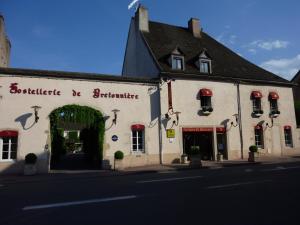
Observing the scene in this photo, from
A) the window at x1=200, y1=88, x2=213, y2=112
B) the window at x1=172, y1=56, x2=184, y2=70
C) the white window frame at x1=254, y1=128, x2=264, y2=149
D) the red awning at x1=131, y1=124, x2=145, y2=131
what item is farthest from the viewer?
the white window frame at x1=254, y1=128, x2=264, y2=149

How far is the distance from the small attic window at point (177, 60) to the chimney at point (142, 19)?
16.2ft

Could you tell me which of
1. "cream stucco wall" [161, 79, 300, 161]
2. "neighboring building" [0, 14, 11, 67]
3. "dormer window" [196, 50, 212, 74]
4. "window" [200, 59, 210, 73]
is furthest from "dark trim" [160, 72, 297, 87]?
"neighboring building" [0, 14, 11, 67]

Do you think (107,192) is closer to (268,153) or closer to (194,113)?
(194,113)

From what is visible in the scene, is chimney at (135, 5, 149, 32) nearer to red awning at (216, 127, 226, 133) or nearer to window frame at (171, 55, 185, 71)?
window frame at (171, 55, 185, 71)

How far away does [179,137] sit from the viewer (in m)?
20.3

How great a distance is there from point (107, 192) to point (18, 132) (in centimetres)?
990

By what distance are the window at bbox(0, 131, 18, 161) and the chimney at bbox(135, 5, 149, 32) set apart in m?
14.3

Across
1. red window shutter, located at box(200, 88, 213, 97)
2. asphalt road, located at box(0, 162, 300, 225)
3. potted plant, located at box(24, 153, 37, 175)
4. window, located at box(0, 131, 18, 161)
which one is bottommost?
asphalt road, located at box(0, 162, 300, 225)

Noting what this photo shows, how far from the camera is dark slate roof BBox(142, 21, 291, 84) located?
22.4 metres

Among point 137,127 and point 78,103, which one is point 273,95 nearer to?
point 137,127

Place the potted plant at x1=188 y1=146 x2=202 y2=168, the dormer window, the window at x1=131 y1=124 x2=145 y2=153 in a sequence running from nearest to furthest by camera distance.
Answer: the potted plant at x1=188 y1=146 x2=202 y2=168
the window at x1=131 y1=124 x2=145 y2=153
the dormer window

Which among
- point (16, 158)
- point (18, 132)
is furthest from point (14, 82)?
point (16, 158)

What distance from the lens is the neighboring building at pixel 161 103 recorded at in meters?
16.7

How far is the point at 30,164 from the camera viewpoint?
1559 centimetres
